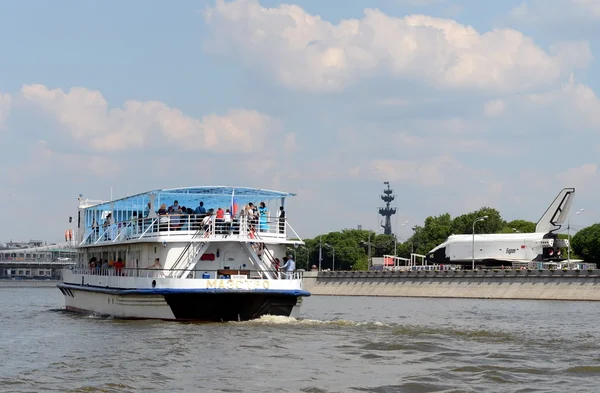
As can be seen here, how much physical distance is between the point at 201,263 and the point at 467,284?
66199 millimetres

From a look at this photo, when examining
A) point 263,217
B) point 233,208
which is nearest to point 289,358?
point 263,217

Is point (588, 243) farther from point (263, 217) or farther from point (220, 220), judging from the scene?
point (220, 220)

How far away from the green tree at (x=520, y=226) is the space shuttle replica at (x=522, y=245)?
4527 centimetres

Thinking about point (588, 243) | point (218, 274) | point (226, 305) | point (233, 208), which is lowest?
point (226, 305)

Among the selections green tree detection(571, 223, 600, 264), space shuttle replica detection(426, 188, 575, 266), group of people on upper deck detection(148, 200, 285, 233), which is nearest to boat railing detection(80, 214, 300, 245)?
group of people on upper deck detection(148, 200, 285, 233)

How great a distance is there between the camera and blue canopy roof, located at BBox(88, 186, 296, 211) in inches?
1757

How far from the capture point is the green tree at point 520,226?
16594 cm

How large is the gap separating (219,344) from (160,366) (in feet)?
17.1

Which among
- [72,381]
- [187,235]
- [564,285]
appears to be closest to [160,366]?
[72,381]

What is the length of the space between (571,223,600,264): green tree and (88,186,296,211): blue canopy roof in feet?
349

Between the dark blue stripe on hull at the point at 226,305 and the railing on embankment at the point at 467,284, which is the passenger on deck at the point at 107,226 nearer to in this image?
the dark blue stripe on hull at the point at 226,305

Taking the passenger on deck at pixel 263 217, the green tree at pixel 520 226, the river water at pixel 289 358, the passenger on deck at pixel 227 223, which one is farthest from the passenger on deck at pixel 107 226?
the green tree at pixel 520 226

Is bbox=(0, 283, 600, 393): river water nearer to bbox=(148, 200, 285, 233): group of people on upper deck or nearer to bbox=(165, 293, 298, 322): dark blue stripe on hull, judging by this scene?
bbox=(165, 293, 298, 322): dark blue stripe on hull

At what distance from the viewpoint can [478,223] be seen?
546 ft
